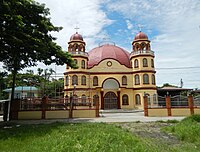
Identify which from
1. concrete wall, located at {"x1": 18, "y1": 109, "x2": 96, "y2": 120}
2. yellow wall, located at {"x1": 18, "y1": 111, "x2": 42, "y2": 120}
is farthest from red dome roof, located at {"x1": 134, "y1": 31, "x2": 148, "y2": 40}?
yellow wall, located at {"x1": 18, "y1": 111, "x2": 42, "y2": 120}

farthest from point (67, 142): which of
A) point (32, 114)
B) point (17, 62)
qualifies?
point (32, 114)

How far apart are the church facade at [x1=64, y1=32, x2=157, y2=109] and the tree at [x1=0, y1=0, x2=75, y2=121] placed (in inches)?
590

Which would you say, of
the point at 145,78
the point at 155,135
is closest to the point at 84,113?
the point at 155,135

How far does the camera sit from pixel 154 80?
31.5m

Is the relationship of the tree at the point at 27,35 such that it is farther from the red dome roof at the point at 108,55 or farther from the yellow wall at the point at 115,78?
the red dome roof at the point at 108,55

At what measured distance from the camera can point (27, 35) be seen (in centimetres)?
1138

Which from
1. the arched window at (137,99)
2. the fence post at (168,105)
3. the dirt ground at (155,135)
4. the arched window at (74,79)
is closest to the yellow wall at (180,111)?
the fence post at (168,105)

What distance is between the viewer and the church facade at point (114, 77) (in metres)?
31.1

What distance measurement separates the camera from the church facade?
1224 inches

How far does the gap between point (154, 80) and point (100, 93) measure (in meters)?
8.70

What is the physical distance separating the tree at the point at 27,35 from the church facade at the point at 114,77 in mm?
14992

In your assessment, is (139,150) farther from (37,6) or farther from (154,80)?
(154,80)

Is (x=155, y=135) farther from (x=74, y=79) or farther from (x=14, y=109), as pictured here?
(x=74, y=79)

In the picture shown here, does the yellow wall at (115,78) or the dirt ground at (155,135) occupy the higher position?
the yellow wall at (115,78)
